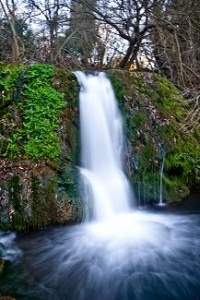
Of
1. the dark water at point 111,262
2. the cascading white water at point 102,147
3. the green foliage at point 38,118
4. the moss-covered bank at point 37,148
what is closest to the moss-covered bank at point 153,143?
the cascading white water at point 102,147

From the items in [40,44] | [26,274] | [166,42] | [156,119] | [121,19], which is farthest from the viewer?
[40,44]

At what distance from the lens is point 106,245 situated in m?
6.08

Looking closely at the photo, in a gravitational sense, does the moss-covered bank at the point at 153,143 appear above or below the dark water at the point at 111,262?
above

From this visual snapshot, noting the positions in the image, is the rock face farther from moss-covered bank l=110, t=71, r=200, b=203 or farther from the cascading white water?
the cascading white water

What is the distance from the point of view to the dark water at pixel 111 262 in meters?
4.73

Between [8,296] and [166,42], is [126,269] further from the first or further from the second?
[166,42]

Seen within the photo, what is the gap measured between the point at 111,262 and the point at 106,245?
0.56m

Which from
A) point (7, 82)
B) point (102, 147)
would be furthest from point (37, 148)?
point (102, 147)

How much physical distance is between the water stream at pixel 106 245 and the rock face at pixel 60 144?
0.25 metres

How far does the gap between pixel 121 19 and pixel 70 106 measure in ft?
18.0

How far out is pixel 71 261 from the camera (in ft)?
18.4

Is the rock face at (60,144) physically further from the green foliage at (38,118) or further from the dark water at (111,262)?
the dark water at (111,262)

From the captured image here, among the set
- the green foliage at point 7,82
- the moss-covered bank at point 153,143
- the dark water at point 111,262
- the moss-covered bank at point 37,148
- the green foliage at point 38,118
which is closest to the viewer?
the dark water at point 111,262

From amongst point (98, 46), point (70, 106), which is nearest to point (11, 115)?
point (70, 106)
